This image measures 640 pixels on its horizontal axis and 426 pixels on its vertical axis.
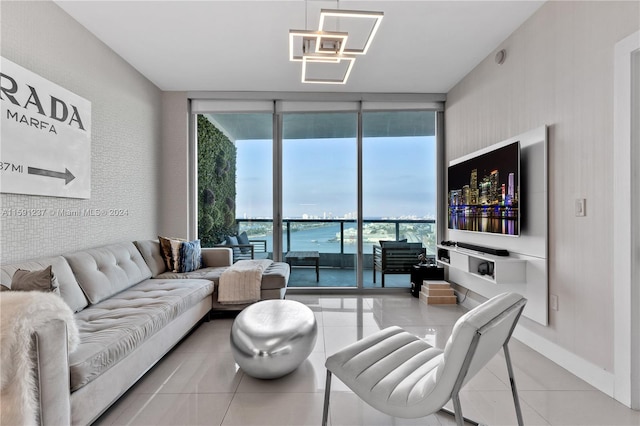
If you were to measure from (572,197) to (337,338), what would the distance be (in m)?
2.19

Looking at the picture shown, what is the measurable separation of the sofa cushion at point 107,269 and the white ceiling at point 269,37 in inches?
81.5

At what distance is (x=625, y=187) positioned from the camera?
1982mm

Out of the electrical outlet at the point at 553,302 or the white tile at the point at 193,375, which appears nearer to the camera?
the white tile at the point at 193,375

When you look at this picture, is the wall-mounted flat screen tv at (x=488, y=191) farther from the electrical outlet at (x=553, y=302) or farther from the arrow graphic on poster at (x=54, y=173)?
the arrow graphic on poster at (x=54, y=173)

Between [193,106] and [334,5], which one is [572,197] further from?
[193,106]

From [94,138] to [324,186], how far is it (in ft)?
9.33

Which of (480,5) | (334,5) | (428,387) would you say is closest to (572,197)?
(480,5)

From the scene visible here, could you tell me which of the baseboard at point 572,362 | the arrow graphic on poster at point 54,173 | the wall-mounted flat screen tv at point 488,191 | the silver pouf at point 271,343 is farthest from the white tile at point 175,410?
the wall-mounted flat screen tv at point 488,191

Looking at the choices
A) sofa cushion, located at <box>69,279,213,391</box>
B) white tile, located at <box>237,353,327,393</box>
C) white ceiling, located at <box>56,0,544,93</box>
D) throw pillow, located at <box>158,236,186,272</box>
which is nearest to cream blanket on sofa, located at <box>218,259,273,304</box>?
sofa cushion, located at <box>69,279,213,391</box>

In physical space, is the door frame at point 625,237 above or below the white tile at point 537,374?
above

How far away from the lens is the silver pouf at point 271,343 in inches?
83.9

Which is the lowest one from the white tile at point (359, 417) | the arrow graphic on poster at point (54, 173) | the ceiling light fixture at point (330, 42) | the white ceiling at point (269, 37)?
the white tile at point (359, 417)

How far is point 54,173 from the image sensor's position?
2.63m

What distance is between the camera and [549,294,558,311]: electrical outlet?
2.58m
